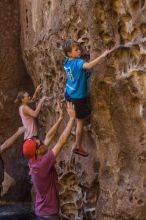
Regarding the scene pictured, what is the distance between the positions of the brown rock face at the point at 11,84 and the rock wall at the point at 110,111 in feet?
8.19

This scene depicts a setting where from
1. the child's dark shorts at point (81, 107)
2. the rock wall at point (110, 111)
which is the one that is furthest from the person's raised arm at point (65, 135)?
the rock wall at point (110, 111)

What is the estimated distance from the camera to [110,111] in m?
5.84

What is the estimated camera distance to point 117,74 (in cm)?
557

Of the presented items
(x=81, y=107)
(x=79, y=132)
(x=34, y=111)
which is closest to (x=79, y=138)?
(x=79, y=132)

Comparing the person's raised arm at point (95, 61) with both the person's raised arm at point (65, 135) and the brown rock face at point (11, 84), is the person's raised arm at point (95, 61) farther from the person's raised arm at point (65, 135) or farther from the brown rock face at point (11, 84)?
the brown rock face at point (11, 84)

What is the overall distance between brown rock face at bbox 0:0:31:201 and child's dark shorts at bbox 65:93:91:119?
367cm

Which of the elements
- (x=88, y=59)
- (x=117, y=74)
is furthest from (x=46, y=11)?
(x=117, y=74)

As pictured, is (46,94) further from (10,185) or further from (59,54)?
(10,185)

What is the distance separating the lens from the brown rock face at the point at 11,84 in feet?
30.6

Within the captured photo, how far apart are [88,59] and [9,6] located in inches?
147

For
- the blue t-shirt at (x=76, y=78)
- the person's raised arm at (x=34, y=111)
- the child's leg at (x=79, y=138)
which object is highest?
the blue t-shirt at (x=76, y=78)

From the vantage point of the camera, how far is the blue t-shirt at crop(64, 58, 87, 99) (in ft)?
18.3

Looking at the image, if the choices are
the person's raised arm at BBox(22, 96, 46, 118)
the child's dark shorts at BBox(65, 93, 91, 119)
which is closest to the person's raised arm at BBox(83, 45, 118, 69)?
the child's dark shorts at BBox(65, 93, 91, 119)

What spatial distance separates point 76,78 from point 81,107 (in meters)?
A: 0.36
